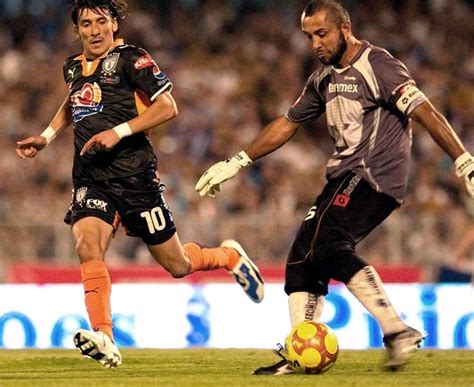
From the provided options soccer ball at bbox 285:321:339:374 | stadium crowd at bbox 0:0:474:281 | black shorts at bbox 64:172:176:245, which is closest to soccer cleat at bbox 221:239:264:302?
black shorts at bbox 64:172:176:245

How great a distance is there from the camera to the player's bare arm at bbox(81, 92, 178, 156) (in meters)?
8.16

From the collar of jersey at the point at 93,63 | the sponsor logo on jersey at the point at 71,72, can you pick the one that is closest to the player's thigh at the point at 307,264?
the collar of jersey at the point at 93,63

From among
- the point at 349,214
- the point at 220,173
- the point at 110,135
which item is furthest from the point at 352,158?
the point at 110,135

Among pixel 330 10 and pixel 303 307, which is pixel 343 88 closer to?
pixel 330 10

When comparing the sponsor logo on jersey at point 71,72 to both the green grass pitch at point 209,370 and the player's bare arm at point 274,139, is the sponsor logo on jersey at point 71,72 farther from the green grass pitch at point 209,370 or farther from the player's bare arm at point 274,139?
the green grass pitch at point 209,370

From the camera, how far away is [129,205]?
869 cm

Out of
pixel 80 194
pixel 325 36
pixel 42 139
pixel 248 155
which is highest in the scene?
pixel 325 36

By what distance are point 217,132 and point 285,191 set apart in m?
1.61

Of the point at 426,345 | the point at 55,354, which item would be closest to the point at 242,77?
the point at 426,345

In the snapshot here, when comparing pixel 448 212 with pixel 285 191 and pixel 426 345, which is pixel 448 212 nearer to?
pixel 285 191

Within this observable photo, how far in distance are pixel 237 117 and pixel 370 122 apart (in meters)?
10.0

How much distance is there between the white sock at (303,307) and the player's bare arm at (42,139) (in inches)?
78.9

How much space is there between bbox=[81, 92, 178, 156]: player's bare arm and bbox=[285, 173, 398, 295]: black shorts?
3.70 ft

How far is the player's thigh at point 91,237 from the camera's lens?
8.27m
